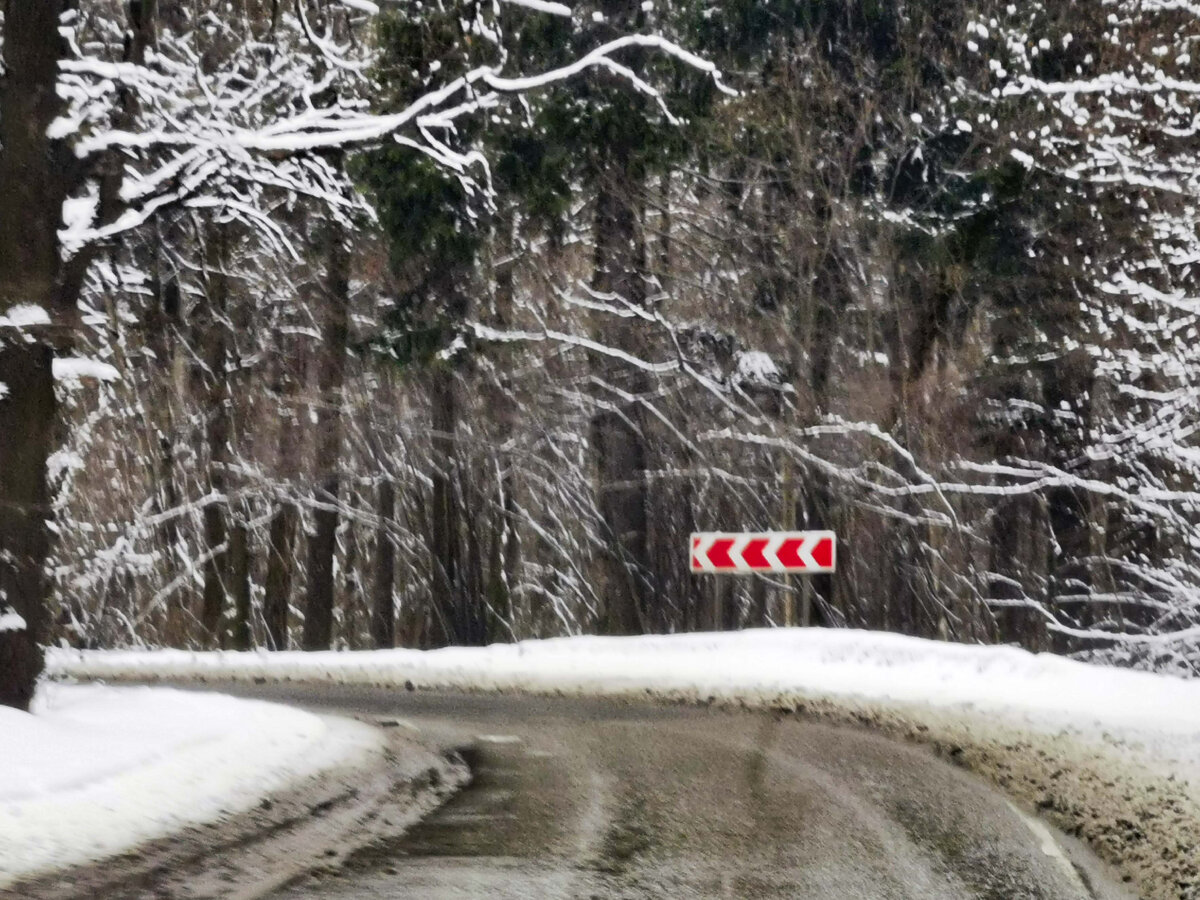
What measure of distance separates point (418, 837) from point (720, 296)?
869 inches

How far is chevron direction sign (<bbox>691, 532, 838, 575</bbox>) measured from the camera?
23031 millimetres

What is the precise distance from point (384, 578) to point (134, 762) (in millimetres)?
29731

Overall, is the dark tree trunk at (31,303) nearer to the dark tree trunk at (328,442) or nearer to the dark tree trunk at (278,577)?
the dark tree trunk at (328,442)

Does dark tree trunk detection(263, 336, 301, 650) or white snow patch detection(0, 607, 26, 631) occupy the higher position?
dark tree trunk detection(263, 336, 301, 650)

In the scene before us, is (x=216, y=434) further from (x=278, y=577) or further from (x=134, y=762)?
(x=134, y=762)

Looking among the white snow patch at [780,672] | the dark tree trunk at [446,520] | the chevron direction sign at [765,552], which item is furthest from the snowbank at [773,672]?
the dark tree trunk at [446,520]

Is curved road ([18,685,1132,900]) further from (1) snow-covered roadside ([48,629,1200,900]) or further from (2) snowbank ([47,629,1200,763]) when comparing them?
(2) snowbank ([47,629,1200,763])

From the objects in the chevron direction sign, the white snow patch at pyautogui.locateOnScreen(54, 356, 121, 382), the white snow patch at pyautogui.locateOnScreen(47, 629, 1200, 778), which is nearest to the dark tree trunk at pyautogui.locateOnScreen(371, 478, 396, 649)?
the white snow patch at pyautogui.locateOnScreen(47, 629, 1200, 778)

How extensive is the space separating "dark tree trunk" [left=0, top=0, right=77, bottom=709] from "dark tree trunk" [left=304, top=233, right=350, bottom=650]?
52.5 ft

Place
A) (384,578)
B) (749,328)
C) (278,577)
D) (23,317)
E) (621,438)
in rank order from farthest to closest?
(384,578) → (278,577) → (621,438) → (749,328) → (23,317)

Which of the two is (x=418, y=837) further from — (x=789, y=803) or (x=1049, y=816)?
(x=1049, y=816)

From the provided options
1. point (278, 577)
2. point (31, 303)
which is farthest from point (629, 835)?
point (278, 577)

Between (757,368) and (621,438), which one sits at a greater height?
(757,368)

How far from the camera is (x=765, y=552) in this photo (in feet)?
76.3
